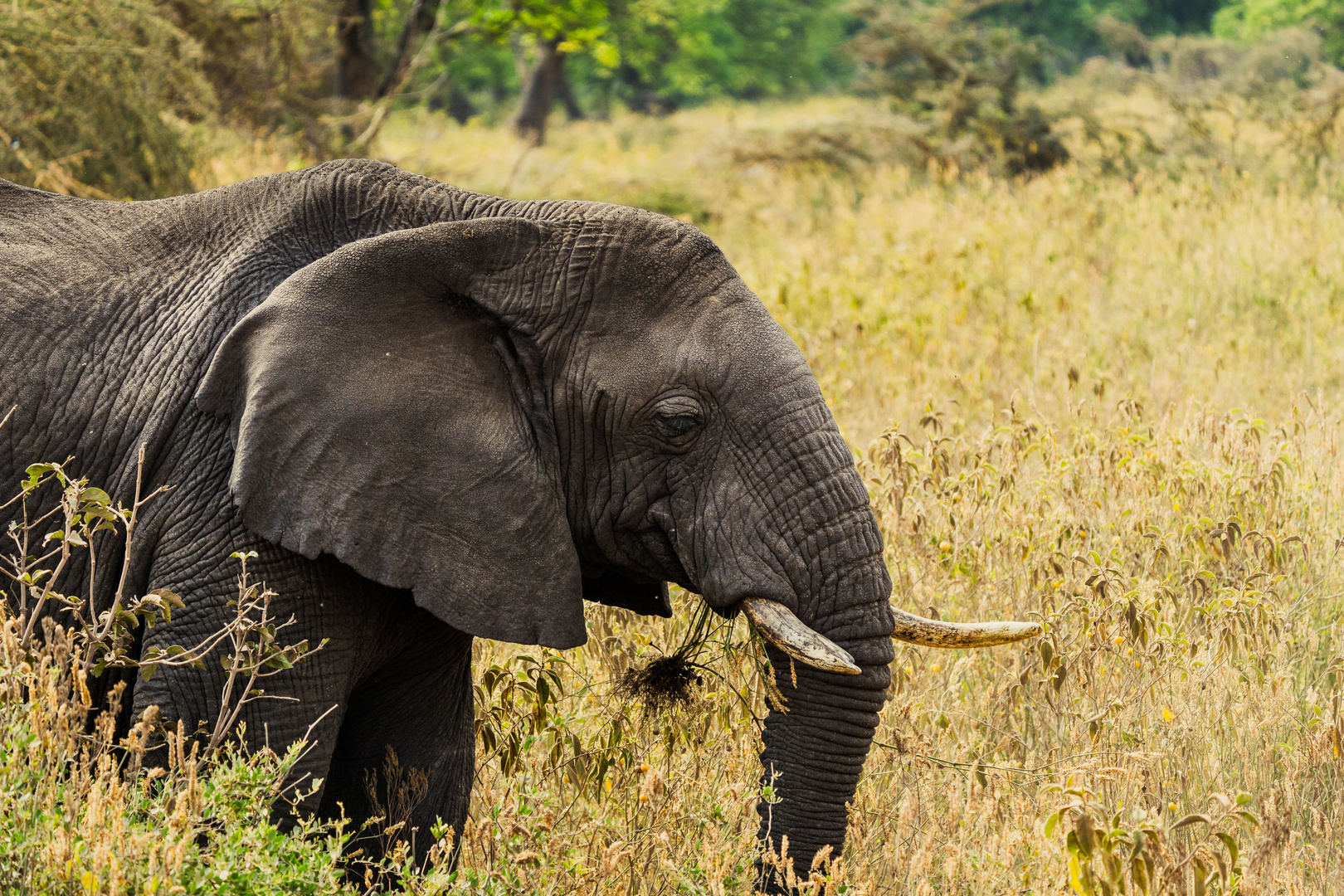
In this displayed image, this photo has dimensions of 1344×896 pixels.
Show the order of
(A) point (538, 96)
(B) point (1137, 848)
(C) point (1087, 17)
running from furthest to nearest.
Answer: (C) point (1087, 17) → (A) point (538, 96) → (B) point (1137, 848)

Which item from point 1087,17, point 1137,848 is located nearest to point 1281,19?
point 1087,17

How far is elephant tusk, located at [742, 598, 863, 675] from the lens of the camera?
A: 318 centimetres

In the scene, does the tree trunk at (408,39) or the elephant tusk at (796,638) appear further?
the tree trunk at (408,39)

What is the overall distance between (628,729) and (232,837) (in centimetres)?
180

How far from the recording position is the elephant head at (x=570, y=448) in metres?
3.17

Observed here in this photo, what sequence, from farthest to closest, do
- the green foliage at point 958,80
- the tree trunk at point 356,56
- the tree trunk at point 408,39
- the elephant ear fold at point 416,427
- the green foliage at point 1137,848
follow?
the tree trunk at point 356,56 < the tree trunk at point 408,39 < the green foliage at point 958,80 < the elephant ear fold at point 416,427 < the green foliage at point 1137,848

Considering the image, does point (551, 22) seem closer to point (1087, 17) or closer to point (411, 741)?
point (411, 741)

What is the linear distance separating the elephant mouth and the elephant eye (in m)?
0.44

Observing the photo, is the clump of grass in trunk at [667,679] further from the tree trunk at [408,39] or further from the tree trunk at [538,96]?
the tree trunk at [538,96]

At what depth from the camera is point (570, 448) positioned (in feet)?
11.3

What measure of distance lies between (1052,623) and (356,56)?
15374mm

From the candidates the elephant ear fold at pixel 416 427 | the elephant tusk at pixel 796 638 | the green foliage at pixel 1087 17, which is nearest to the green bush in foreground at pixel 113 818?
the elephant ear fold at pixel 416 427

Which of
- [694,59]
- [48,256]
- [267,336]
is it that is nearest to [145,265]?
[48,256]

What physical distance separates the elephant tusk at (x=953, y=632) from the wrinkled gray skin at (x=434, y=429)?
0.16 metres
